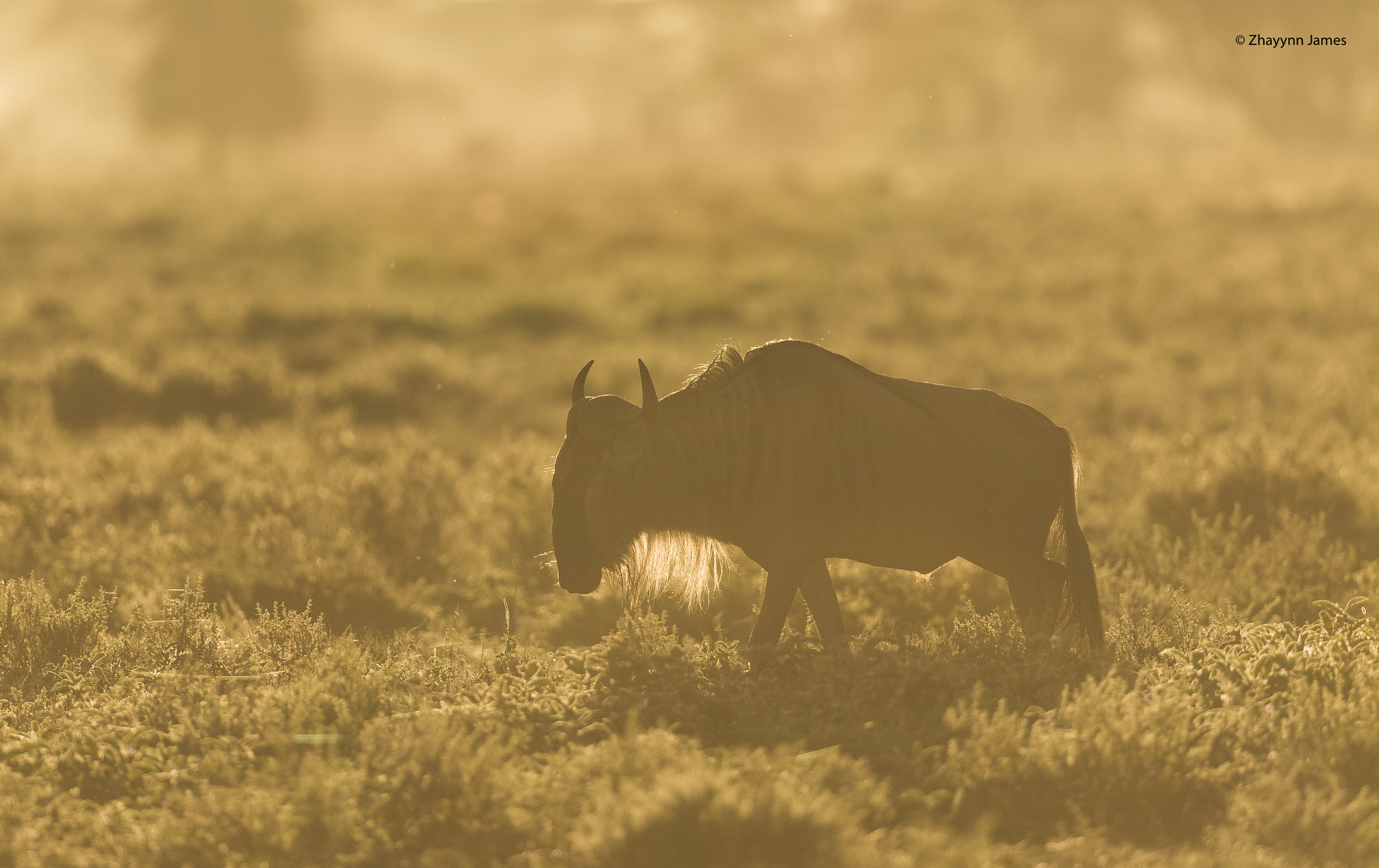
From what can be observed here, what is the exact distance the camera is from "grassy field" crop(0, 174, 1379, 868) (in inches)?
171

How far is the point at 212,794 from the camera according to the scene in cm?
434

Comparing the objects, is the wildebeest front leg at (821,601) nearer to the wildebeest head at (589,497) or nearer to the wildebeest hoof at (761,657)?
the wildebeest hoof at (761,657)

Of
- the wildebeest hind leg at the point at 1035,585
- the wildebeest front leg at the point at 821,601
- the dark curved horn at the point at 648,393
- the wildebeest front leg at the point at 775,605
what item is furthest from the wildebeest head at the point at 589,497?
the wildebeest hind leg at the point at 1035,585

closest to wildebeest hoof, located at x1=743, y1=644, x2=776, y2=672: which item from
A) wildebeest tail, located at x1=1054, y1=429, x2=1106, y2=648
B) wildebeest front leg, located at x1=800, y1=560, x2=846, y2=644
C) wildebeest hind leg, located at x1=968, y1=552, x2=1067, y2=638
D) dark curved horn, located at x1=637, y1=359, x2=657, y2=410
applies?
wildebeest front leg, located at x1=800, y1=560, x2=846, y2=644

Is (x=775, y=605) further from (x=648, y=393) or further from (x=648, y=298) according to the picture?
(x=648, y=298)

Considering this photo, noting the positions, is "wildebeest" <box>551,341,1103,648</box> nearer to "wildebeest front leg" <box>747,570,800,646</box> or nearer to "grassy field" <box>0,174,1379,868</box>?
"wildebeest front leg" <box>747,570,800,646</box>

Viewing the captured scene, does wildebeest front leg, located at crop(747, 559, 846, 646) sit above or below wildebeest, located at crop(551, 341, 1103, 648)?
below

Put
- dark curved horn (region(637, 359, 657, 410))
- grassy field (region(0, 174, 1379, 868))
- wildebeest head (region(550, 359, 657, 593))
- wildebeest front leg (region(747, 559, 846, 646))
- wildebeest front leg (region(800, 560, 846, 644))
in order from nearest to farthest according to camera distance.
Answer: grassy field (region(0, 174, 1379, 868))
dark curved horn (region(637, 359, 657, 410))
wildebeest head (region(550, 359, 657, 593))
wildebeest front leg (region(747, 559, 846, 646))
wildebeest front leg (region(800, 560, 846, 644))

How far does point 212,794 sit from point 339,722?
86 cm

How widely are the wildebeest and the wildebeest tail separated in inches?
0.5

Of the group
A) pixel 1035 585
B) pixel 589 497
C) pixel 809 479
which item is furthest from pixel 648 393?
pixel 1035 585

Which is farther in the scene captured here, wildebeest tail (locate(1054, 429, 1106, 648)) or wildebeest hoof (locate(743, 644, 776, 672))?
wildebeest tail (locate(1054, 429, 1106, 648))

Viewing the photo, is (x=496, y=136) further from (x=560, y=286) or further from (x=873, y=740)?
(x=873, y=740)

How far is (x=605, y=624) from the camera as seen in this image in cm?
748
